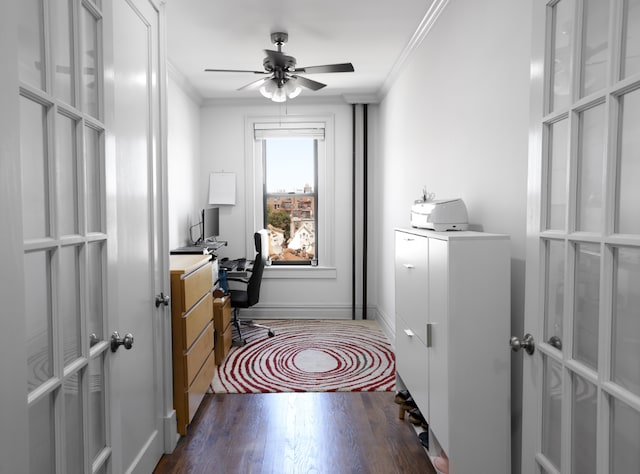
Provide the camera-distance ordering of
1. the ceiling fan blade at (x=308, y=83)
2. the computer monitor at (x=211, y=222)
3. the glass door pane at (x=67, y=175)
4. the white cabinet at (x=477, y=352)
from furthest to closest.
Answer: the computer monitor at (x=211, y=222), the ceiling fan blade at (x=308, y=83), the white cabinet at (x=477, y=352), the glass door pane at (x=67, y=175)

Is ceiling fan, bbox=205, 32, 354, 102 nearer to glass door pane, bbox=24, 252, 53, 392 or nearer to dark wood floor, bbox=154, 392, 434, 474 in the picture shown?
dark wood floor, bbox=154, 392, 434, 474

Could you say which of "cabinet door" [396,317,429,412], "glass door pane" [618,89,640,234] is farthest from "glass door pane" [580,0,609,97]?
"cabinet door" [396,317,429,412]

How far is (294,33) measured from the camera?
129 inches

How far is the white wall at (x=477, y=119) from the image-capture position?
1.85m

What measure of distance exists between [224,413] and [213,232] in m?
2.73

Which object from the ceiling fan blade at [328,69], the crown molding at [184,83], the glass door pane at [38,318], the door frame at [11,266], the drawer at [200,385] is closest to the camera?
the door frame at [11,266]

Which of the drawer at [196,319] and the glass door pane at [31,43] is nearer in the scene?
the glass door pane at [31,43]

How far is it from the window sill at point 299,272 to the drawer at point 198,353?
6.92 feet

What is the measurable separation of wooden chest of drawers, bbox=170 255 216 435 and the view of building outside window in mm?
2473

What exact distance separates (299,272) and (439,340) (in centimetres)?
345

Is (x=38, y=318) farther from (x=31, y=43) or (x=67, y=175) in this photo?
(x=31, y=43)

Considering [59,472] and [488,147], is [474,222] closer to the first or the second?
[488,147]

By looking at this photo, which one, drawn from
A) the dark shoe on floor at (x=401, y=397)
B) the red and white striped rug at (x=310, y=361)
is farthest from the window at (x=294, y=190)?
the dark shoe on floor at (x=401, y=397)

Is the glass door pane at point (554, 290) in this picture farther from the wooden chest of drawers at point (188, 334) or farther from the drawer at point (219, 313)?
the drawer at point (219, 313)
